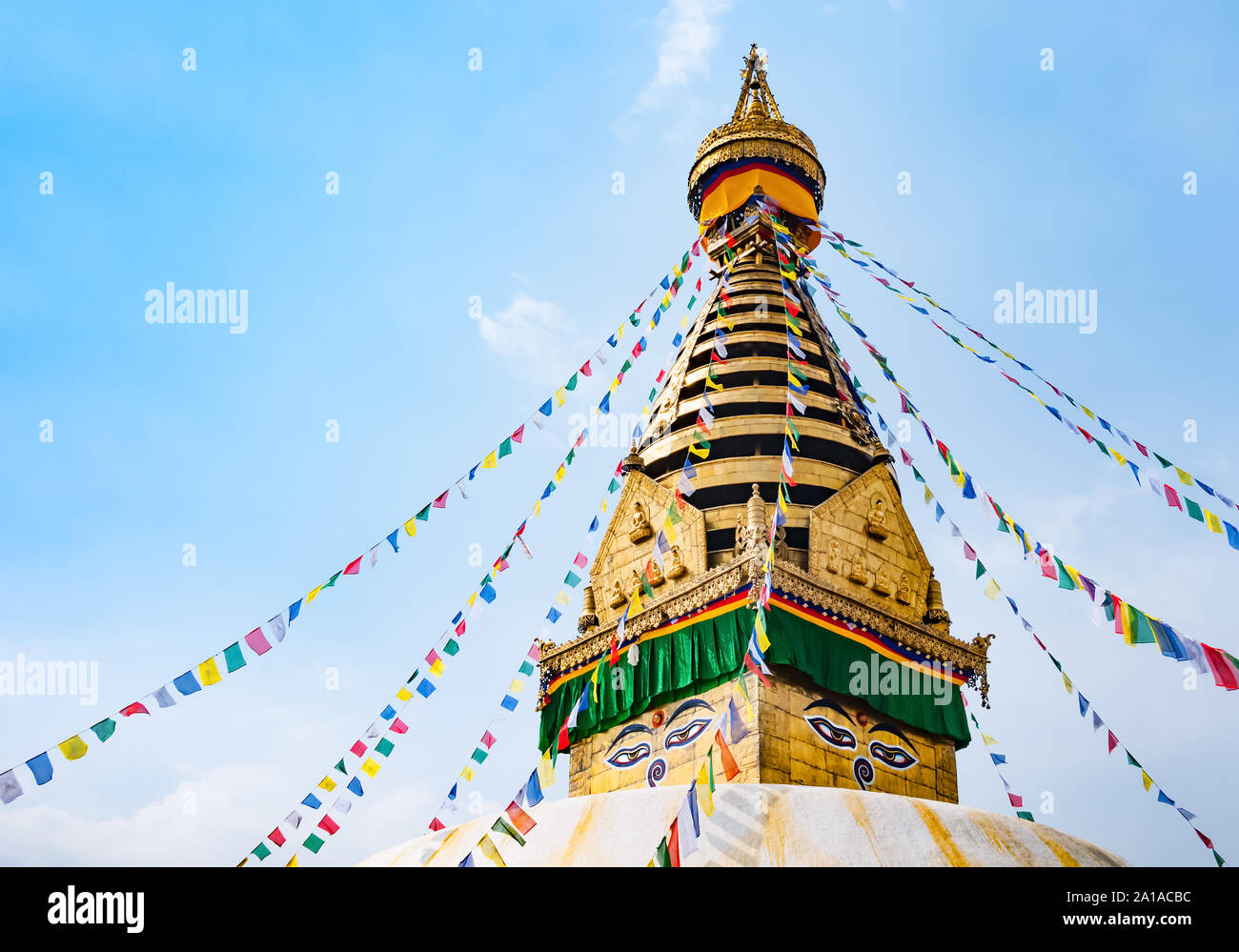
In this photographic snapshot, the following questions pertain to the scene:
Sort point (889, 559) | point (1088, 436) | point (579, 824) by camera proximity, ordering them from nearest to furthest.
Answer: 1. point (579, 824)
2. point (1088, 436)
3. point (889, 559)

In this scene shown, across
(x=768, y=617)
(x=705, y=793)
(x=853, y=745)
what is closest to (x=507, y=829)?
(x=705, y=793)

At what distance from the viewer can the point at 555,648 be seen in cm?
1284

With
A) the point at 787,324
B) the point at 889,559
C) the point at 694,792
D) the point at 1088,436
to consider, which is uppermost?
the point at 787,324

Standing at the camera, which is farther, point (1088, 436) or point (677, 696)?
point (677, 696)

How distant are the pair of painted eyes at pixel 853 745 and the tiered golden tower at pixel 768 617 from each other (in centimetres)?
2

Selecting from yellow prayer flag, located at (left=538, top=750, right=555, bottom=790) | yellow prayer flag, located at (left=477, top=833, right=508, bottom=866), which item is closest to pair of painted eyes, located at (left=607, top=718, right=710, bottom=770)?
yellow prayer flag, located at (left=538, top=750, right=555, bottom=790)

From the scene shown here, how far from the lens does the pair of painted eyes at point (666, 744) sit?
11.2 m

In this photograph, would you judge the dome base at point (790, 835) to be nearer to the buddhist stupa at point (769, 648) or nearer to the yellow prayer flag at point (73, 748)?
the buddhist stupa at point (769, 648)

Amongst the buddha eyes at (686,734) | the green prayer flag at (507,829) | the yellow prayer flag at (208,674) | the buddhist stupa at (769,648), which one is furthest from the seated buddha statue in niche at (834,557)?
the yellow prayer flag at (208,674)

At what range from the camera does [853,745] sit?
11.1 meters
